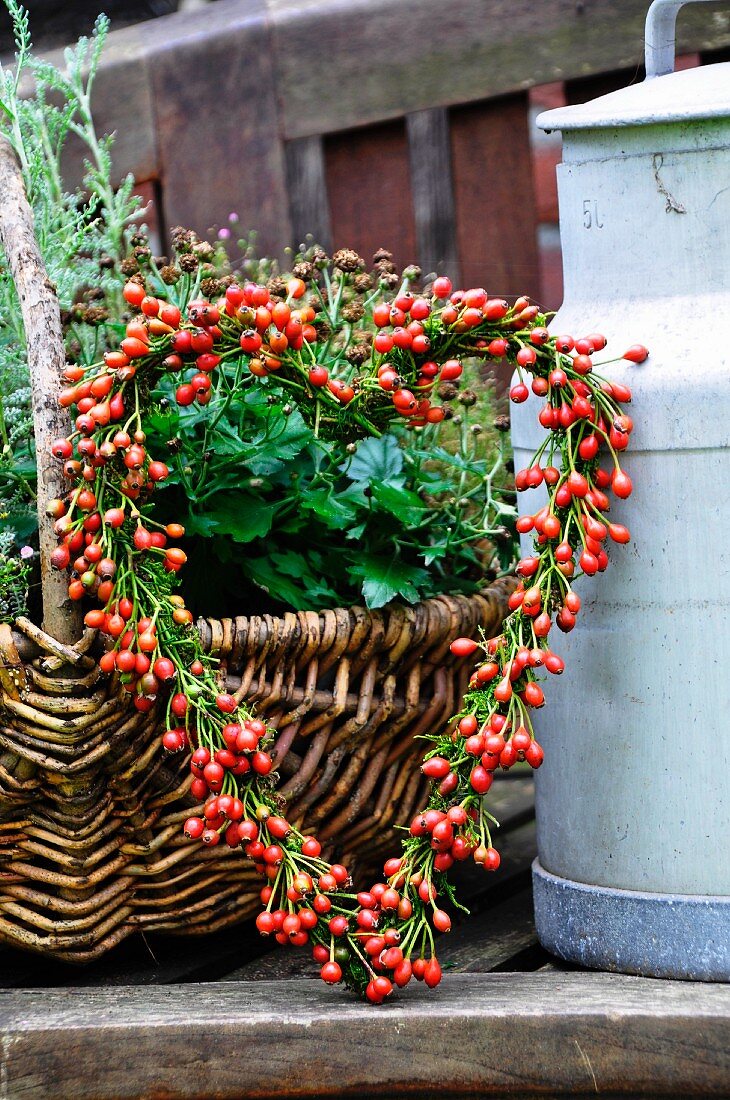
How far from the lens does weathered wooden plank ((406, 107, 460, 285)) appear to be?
6.66ft

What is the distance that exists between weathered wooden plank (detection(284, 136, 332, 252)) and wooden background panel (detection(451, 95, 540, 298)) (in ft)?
0.71

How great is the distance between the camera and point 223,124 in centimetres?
210

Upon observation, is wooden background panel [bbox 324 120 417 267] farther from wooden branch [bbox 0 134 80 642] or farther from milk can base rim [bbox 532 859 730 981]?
milk can base rim [bbox 532 859 730 981]

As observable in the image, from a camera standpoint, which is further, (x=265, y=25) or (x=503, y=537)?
(x=265, y=25)

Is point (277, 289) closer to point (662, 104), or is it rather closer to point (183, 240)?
point (183, 240)

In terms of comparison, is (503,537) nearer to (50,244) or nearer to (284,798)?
(284,798)

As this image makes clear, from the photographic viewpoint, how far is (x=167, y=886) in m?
1.14

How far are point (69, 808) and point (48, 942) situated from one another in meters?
0.13

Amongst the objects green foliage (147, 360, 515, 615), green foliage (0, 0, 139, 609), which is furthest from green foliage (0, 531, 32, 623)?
green foliage (147, 360, 515, 615)

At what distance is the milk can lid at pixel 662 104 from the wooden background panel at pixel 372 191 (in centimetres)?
100

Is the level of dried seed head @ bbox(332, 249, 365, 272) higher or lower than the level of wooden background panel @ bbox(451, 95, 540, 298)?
lower

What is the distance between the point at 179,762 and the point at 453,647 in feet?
0.87

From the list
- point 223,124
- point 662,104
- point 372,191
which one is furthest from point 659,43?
point 223,124

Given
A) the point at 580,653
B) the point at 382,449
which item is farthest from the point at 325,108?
the point at 580,653
